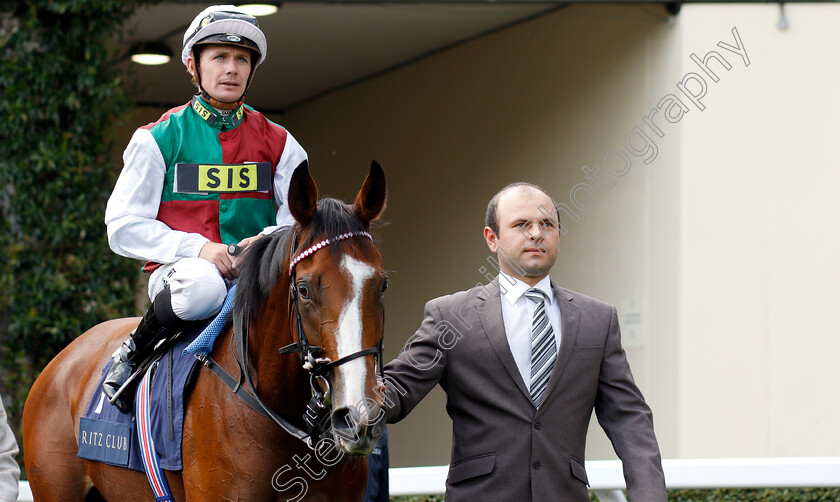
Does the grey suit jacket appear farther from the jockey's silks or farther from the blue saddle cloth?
the jockey's silks

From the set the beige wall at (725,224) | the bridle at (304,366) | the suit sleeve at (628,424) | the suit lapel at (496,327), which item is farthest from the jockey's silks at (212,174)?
the beige wall at (725,224)

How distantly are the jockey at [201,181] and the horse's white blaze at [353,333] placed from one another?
26.1 inches

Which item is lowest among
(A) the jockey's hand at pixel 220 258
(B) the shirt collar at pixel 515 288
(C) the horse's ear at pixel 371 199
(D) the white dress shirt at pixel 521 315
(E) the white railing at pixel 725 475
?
(E) the white railing at pixel 725 475

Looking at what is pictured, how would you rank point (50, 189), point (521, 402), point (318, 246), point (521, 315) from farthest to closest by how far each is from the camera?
point (50, 189), point (521, 315), point (521, 402), point (318, 246)

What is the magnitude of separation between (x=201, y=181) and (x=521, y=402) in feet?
4.12

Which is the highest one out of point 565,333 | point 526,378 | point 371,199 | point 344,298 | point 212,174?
point 212,174

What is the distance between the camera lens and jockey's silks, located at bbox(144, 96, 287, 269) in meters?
3.18

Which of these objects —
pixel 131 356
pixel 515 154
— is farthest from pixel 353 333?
pixel 515 154

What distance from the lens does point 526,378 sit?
9.54 ft

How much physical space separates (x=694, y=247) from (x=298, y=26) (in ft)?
11.7

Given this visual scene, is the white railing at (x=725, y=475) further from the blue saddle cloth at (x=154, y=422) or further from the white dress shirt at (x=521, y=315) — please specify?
the white dress shirt at (x=521, y=315)

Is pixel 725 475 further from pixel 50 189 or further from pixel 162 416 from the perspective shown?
pixel 50 189

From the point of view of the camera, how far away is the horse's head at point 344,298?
2324 millimetres

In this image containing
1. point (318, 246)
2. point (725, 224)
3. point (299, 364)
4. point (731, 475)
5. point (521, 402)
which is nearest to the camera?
point (318, 246)
